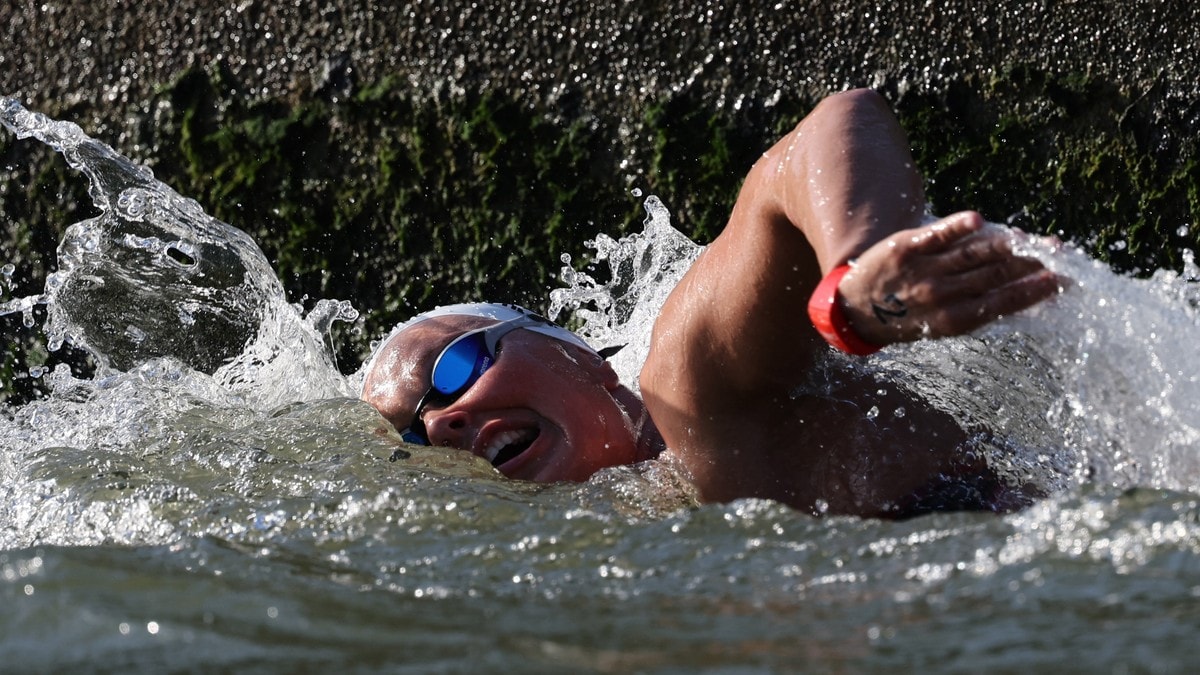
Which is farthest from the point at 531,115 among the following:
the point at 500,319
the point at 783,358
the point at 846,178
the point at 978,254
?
the point at 978,254

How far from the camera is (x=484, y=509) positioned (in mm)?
2557

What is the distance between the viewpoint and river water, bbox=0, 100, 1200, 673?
1733 mm

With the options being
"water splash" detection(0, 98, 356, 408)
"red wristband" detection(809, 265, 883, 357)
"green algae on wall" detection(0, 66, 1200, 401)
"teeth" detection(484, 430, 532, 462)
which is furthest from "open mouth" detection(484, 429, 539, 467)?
"green algae on wall" detection(0, 66, 1200, 401)

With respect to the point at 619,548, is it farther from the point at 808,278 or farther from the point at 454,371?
the point at 454,371

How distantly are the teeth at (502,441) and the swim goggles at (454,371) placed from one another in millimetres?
120

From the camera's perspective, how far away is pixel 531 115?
4.79 m

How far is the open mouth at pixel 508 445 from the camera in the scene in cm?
311

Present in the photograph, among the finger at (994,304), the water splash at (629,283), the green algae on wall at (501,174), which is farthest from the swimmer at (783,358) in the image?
the green algae on wall at (501,174)

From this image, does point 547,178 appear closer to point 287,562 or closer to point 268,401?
point 268,401

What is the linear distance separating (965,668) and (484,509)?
1.12m

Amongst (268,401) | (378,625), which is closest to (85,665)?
(378,625)

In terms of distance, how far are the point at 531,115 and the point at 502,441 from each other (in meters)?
1.90

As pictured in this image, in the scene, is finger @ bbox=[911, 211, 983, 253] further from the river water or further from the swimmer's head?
the swimmer's head

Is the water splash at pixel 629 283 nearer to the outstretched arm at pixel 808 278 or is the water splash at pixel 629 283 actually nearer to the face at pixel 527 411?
the face at pixel 527 411
